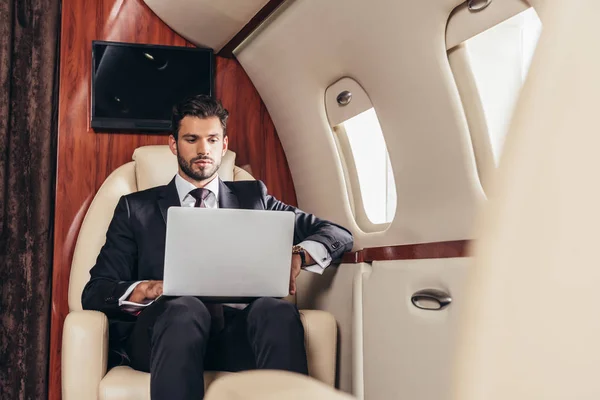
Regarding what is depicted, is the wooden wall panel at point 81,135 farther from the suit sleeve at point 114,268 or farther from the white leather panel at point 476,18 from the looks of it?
the white leather panel at point 476,18

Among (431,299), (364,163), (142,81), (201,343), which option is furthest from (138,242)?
(431,299)

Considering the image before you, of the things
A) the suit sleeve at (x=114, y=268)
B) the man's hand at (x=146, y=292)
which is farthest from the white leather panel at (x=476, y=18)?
the suit sleeve at (x=114, y=268)

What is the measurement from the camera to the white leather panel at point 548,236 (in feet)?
0.76

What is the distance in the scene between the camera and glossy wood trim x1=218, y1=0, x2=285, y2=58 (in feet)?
8.78

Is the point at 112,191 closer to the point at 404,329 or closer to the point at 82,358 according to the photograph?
the point at 82,358

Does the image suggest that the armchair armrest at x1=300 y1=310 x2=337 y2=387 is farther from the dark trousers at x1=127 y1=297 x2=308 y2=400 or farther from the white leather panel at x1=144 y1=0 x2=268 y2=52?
the white leather panel at x1=144 y1=0 x2=268 y2=52

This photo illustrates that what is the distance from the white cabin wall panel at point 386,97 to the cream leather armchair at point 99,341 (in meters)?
0.55

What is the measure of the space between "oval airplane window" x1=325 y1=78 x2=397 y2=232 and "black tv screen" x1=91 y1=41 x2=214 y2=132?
702 mm

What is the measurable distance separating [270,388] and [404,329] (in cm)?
118

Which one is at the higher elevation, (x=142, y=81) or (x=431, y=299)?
(x=142, y=81)

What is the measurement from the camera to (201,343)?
194cm

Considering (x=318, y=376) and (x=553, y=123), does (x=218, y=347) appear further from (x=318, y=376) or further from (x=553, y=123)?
(x=553, y=123)

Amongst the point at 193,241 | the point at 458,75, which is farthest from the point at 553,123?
the point at 458,75

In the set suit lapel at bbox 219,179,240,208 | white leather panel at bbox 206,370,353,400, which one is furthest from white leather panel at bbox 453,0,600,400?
suit lapel at bbox 219,179,240,208
